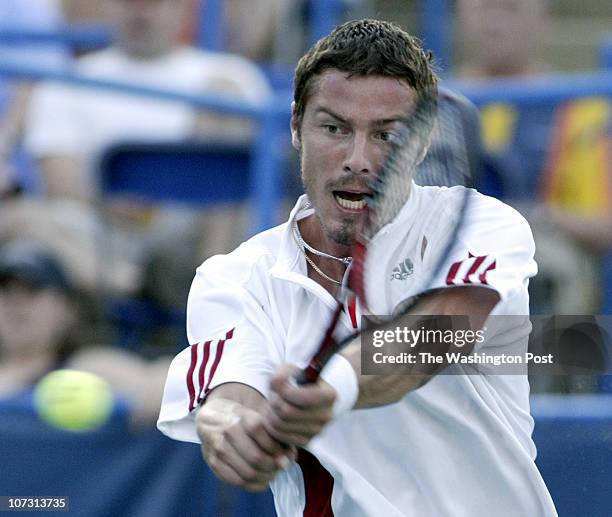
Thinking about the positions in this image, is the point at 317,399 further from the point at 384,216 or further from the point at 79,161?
the point at 79,161

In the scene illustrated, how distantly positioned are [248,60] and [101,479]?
10.9 ft

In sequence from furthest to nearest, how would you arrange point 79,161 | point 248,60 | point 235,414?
point 248,60 → point 79,161 → point 235,414

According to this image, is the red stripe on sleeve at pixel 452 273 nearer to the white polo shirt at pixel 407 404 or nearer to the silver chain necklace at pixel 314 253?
the white polo shirt at pixel 407 404

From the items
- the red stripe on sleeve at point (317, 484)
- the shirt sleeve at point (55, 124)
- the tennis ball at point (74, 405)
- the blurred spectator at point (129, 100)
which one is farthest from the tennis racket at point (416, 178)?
the shirt sleeve at point (55, 124)

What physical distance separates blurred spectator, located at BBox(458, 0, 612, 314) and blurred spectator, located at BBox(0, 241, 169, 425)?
1.48m

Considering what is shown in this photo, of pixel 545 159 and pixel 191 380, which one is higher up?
pixel 545 159

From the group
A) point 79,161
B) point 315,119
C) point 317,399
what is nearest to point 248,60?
point 79,161

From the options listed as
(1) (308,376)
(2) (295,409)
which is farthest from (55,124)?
(2) (295,409)

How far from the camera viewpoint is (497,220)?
8.89ft

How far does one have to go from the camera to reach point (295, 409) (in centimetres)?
224

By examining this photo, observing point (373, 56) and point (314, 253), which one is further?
point (314, 253)

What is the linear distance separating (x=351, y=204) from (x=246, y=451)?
64cm

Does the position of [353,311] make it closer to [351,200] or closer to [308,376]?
[351,200]

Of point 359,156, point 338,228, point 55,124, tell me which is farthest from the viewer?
point 55,124
